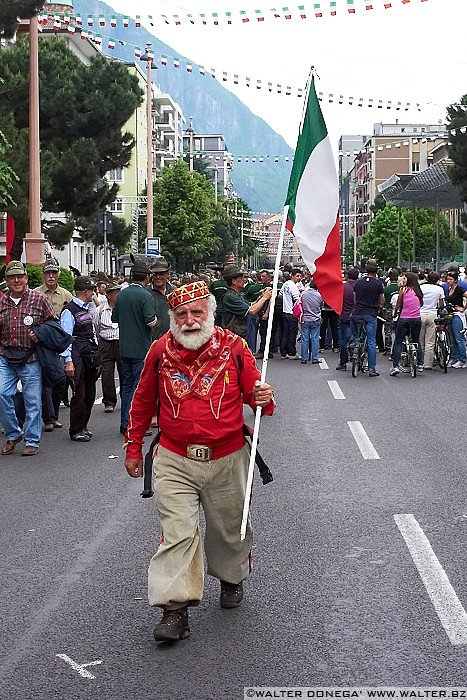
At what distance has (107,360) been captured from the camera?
51.0 ft

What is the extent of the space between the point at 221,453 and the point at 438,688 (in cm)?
165

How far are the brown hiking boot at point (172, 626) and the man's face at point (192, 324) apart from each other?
4.22ft

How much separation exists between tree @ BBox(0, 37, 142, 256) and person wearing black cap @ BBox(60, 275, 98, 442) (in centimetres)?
2978

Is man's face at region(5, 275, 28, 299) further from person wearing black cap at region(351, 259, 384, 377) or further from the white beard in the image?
person wearing black cap at region(351, 259, 384, 377)

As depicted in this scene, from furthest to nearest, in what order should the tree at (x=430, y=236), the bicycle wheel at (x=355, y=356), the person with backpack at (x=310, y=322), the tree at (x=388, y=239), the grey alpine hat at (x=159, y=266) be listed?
the tree at (x=388, y=239), the tree at (x=430, y=236), the person with backpack at (x=310, y=322), the bicycle wheel at (x=355, y=356), the grey alpine hat at (x=159, y=266)

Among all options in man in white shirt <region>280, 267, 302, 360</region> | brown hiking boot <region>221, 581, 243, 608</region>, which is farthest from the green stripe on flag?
man in white shirt <region>280, 267, 302, 360</region>

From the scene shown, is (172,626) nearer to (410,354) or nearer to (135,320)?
(135,320)

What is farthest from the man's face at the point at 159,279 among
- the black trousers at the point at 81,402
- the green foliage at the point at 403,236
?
the green foliage at the point at 403,236

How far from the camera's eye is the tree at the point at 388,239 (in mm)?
135250

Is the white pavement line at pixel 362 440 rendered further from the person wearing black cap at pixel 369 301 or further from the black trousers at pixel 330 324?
the black trousers at pixel 330 324

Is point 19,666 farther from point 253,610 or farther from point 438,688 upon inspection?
point 438,688

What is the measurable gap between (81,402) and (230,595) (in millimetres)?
7101

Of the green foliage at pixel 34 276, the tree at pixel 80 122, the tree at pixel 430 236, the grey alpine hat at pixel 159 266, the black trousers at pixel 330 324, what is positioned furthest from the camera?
→ the tree at pixel 430 236

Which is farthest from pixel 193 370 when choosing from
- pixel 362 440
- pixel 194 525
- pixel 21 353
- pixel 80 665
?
pixel 362 440
